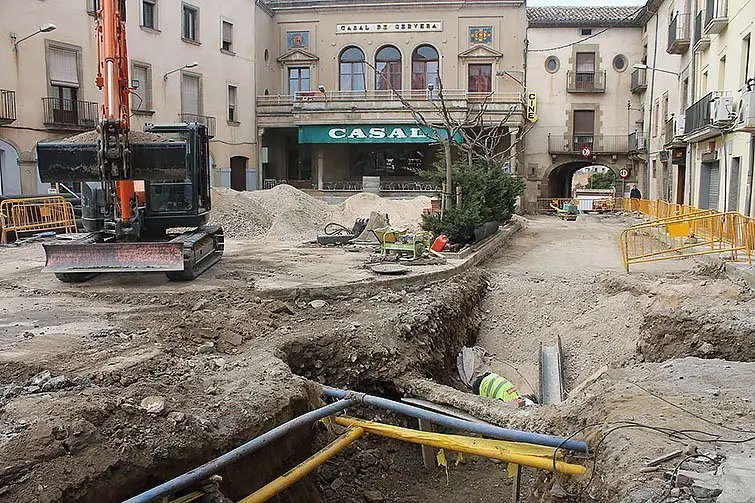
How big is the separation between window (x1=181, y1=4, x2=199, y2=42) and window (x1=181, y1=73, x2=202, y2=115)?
1685 mm

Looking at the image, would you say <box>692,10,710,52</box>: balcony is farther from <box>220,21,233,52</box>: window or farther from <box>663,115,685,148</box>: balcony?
<box>220,21,233,52</box>: window

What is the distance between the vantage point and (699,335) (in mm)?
8648

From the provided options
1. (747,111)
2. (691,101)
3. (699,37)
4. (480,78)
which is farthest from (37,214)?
(480,78)

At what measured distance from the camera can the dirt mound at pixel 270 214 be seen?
771 inches

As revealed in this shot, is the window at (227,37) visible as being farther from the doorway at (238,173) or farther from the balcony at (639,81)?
the balcony at (639,81)

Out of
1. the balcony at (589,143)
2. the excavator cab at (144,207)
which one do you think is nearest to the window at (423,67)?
the balcony at (589,143)

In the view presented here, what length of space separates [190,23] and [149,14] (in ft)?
8.50

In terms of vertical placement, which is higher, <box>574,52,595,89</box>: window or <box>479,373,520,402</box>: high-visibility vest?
<box>574,52,595,89</box>: window

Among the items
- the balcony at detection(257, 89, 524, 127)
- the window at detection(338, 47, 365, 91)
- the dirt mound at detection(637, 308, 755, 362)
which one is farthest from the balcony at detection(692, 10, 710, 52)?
the window at detection(338, 47, 365, 91)

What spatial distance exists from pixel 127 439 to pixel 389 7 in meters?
33.6

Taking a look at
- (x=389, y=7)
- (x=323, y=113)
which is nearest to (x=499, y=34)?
(x=389, y=7)

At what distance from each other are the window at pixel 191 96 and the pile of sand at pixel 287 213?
7.75 meters

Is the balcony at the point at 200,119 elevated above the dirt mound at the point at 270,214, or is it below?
above

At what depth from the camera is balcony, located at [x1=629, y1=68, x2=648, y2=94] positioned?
33.6 metres
